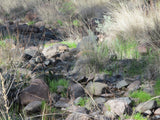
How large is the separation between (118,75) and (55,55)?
6.46ft

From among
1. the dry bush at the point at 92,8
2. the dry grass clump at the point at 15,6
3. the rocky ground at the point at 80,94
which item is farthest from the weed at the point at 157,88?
the dry grass clump at the point at 15,6

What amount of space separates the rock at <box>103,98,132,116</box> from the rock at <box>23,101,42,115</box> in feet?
2.78

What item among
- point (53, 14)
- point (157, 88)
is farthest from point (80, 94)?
point (53, 14)

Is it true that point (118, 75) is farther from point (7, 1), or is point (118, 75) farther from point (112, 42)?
point (7, 1)

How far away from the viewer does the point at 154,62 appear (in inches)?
157

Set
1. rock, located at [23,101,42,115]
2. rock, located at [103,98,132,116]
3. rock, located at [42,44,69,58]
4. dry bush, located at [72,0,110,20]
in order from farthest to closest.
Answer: dry bush, located at [72,0,110,20] < rock, located at [42,44,69,58] < rock, located at [23,101,42,115] < rock, located at [103,98,132,116]

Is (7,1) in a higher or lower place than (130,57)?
higher

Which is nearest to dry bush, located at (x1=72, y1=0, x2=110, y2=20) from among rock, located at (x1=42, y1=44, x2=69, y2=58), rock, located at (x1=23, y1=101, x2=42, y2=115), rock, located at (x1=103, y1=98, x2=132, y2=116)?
rock, located at (x1=42, y1=44, x2=69, y2=58)

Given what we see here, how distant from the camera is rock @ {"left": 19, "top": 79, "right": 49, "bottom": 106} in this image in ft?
10.8

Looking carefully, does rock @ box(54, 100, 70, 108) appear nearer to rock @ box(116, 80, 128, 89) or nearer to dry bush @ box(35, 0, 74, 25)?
rock @ box(116, 80, 128, 89)

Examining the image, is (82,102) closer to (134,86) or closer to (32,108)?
(32,108)

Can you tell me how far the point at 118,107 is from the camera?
9.21 feet

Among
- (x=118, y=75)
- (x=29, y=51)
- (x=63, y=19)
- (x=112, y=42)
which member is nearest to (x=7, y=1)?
(x=63, y=19)

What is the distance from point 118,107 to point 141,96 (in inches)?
23.7
